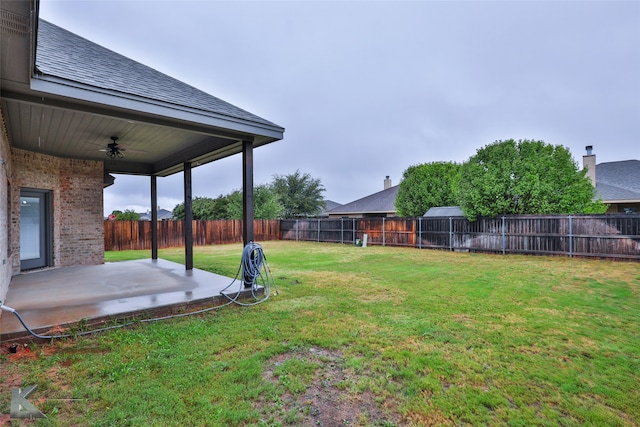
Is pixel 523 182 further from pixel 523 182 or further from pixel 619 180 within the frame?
pixel 619 180

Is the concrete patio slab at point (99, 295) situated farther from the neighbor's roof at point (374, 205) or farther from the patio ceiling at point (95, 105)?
the neighbor's roof at point (374, 205)

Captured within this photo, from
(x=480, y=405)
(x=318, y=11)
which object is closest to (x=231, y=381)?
(x=480, y=405)

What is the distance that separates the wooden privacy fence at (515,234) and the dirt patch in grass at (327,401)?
11207 millimetres

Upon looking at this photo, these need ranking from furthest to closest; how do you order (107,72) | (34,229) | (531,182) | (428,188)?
(428,188) → (531,182) → (34,229) → (107,72)

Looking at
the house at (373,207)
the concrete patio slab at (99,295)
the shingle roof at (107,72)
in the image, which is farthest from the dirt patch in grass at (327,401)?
the house at (373,207)

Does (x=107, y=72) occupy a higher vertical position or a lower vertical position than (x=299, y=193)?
lower

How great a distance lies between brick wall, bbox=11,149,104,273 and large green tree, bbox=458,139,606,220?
496 inches

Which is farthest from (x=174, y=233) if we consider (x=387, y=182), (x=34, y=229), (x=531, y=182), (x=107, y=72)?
(x=387, y=182)

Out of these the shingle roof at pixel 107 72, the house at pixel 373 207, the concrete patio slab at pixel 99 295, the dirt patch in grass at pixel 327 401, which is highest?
the shingle roof at pixel 107 72

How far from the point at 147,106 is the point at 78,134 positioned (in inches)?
108

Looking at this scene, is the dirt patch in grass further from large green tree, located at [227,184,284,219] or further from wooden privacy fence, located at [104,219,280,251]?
large green tree, located at [227,184,284,219]

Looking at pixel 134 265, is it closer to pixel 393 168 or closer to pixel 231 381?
pixel 231 381

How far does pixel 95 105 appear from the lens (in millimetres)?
3650

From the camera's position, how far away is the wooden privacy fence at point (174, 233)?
14.4m
